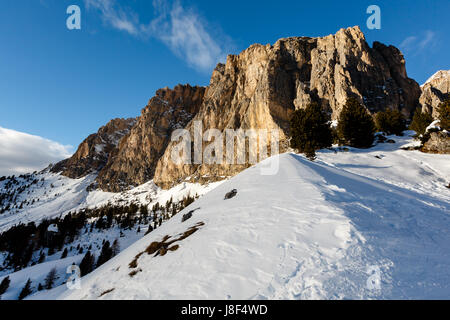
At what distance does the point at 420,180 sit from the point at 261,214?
917 inches

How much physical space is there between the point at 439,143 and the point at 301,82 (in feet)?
319

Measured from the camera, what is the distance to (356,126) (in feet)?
111

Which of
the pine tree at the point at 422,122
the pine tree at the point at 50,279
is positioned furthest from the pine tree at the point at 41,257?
the pine tree at the point at 422,122

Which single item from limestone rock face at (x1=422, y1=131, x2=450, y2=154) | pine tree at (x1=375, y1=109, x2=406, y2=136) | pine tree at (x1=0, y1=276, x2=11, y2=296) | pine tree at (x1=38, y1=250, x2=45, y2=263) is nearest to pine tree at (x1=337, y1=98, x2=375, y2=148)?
limestone rock face at (x1=422, y1=131, x2=450, y2=154)

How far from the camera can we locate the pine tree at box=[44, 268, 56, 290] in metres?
38.7

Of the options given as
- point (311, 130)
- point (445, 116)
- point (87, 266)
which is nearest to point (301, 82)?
point (445, 116)

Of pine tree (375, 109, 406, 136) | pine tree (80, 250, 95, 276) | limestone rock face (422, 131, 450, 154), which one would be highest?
pine tree (375, 109, 406, 136)

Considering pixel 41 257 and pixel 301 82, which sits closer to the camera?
pixel 41 257

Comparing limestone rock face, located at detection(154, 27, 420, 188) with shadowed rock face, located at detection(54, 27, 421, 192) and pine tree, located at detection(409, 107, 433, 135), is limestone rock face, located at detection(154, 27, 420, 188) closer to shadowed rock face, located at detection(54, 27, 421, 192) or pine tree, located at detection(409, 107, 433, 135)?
shadowed rock face, located at detection(54, 27, 421, 192)

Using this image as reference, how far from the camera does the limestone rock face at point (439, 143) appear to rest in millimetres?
26844

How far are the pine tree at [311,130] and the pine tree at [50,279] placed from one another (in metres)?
57.5

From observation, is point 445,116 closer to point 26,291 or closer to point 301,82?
point 26,291

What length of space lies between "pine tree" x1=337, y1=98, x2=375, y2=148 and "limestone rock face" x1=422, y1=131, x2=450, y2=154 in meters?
7.83

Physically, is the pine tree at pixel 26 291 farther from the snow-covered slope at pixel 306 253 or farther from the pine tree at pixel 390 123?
the pine tree at pixel 390 123
